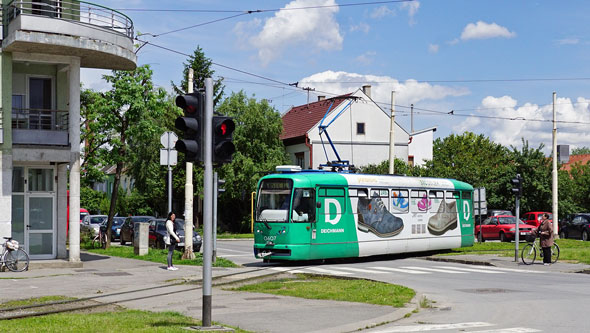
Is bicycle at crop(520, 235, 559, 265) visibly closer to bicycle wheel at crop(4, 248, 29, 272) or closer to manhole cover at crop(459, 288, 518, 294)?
manhole cover at crop(459, 288, 518, 294)

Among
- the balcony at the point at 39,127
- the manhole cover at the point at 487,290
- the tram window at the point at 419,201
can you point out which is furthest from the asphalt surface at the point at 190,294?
the tram window at the point at 419,201

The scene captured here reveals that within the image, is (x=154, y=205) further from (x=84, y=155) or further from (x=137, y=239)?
(x=137, y=239)

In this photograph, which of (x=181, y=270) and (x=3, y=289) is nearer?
(x=3, y=289)

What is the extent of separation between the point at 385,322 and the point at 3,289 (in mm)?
8964

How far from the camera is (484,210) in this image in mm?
33094

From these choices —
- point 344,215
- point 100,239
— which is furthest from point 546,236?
point 100,239

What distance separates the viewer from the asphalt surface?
38.2 feet

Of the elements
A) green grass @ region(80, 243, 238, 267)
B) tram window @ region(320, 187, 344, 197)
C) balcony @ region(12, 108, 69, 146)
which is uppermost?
balcony @ region(12, 108, 69, 146)

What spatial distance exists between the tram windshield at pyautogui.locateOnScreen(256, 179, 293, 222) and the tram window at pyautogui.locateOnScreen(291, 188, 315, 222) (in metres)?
0.23

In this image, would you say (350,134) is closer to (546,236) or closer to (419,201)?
(419,201)

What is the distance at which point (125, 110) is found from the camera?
98.9 feet

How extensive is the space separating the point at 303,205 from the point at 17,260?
8567mm

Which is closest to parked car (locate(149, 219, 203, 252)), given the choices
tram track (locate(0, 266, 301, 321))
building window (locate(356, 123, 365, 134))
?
tram track (locate(0, 266, 301, 321))

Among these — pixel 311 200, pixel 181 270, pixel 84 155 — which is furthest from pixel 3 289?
pixel 84 155
